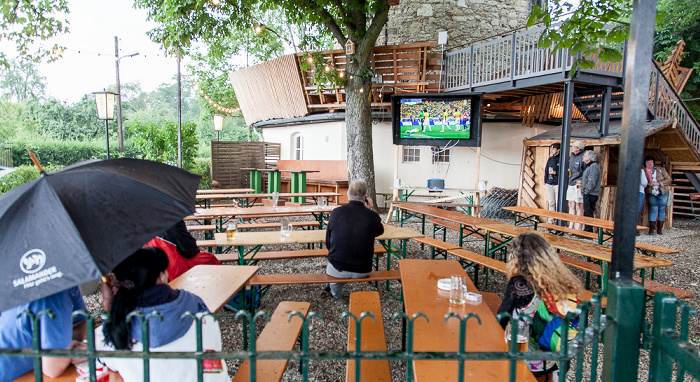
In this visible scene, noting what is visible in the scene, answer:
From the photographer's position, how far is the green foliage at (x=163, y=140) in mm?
16109

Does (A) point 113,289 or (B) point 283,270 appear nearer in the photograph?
(A) point 113,289

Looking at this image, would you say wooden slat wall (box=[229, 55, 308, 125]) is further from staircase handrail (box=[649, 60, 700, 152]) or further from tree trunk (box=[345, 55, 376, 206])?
staircase handrail (box=[649, 60, 700, 152])

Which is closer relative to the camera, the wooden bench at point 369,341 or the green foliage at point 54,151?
the wooden bench at point 369,341

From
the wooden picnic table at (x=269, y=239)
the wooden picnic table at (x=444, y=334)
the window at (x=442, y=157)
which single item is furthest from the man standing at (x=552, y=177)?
the wooden picnic table at (x=444, y=334)

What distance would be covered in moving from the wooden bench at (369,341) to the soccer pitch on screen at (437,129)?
8.86m

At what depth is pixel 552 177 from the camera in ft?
34.7

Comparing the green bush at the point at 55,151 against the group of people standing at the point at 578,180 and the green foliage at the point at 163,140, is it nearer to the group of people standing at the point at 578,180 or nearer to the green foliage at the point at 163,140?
the green foliage at the point at 163,140

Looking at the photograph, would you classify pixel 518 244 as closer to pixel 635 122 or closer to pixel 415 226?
pixel 635 122

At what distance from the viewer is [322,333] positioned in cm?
432

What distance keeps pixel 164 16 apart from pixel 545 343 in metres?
10.6

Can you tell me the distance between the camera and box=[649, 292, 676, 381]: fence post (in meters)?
1.65

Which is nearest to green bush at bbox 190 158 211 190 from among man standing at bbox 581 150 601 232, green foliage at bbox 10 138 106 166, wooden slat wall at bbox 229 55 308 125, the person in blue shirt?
wooden slat wall at bbox 229 55 308 125

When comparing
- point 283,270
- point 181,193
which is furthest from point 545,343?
point 283,270

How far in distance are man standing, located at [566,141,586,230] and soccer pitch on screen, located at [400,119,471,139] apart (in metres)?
2.91
